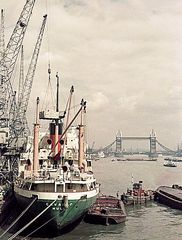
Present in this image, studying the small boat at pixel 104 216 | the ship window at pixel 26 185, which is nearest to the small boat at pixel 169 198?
the small boat at pixel 104 216

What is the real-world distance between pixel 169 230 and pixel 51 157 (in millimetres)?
18703

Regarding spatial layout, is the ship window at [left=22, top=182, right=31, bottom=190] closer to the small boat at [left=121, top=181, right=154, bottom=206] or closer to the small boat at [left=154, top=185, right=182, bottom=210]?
the small boat at [left=121, top=181, right=154, bottom=206]

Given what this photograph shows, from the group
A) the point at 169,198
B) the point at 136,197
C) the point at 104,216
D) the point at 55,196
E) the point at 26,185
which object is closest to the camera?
the point at 55,196

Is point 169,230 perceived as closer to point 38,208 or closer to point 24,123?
point 38,208

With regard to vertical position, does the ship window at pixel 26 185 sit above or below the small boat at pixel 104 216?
above

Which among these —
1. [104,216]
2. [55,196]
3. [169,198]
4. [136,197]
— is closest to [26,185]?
[55,196]

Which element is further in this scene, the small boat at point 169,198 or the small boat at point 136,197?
the small boat at point 136,197

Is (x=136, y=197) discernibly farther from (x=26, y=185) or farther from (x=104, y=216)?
(x=26, y=185)

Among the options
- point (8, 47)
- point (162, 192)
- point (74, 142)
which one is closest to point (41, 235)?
point (74, 142)

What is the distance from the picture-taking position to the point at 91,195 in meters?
44.8

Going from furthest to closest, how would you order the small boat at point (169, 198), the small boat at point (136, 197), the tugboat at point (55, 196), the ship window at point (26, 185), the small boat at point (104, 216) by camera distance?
the small boat at point (136, 197) < the small boat at point (169, 198) < the small boat at point (104, 216) < the ship window at point (26, 185) < the tugboat at point (55, 196)

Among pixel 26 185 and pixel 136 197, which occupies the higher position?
pixel 26 185

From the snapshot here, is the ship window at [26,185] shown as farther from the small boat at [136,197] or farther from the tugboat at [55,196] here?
the small boat at [136,197]

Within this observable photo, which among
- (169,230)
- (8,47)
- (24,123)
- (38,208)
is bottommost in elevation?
(169,230)
